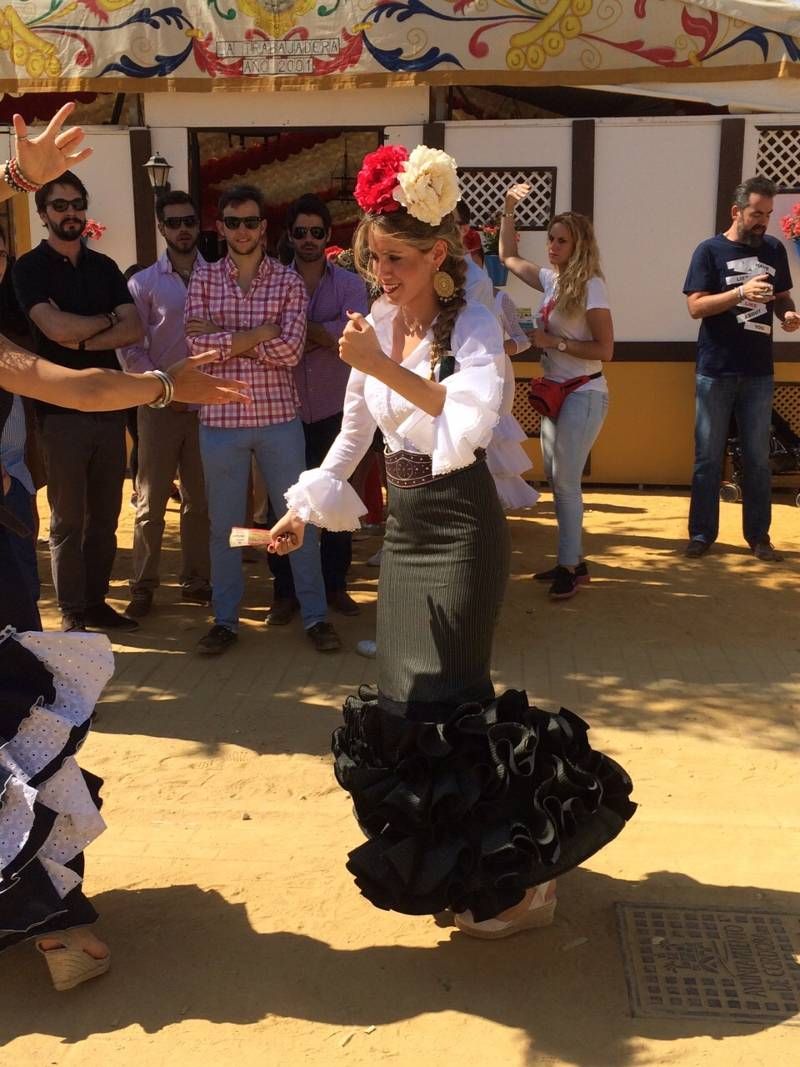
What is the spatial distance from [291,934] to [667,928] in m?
1.15

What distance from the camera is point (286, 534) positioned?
3756 mm

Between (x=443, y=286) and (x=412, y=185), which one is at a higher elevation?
(x=412, y=185)

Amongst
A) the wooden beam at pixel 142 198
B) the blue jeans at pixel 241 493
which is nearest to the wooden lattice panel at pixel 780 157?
the wooden beam at pixel 142 198

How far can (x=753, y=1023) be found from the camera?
10.1ft

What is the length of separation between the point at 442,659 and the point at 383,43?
7.49 m

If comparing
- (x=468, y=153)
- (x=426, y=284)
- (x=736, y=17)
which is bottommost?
(x=426, y=284)

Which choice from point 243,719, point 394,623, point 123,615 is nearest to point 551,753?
point 394,623

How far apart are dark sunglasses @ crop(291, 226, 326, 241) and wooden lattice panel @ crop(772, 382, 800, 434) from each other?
17.7 ft

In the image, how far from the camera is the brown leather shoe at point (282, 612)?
6637 millimetres

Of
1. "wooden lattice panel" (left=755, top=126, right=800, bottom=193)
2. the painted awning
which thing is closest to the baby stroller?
"wooden lattice panel" (left=755, top=126, right=800, bottom=193)

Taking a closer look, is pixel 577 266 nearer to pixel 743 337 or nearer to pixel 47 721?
pixel 743 337

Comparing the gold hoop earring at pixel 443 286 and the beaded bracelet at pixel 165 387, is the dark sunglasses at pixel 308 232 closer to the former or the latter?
the gold hoop earring at pixel 443 286

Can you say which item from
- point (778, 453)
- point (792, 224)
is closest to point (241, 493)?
point (778, 453)

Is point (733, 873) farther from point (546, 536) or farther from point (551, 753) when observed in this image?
point (546, 536)
